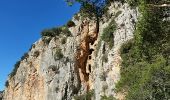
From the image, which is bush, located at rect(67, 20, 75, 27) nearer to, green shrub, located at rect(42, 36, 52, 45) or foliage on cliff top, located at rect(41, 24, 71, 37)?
foliage on cliff top, located at rect(41, 24, 71, 37)

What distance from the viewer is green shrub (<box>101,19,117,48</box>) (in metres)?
56.2

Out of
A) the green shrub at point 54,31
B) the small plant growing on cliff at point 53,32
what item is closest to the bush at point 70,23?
the green shrub at point 54,31

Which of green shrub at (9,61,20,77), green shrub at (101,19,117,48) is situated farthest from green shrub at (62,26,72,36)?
green shrub at (9,61,20,77)

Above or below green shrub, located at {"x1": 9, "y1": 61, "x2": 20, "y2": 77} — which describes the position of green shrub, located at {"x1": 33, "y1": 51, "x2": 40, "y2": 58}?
above

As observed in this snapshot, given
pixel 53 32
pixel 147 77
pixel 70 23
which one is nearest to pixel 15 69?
pixel 53 32

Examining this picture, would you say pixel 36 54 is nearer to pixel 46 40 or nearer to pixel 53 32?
pixel 46 40

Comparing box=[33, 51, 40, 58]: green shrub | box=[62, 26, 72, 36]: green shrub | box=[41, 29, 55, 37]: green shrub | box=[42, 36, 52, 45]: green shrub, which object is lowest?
box=[33, 51, 40, 58]: green shrub

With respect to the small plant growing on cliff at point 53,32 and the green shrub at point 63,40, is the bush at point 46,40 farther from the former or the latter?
the green shrub at point 63,40

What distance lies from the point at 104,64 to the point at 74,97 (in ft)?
31.1

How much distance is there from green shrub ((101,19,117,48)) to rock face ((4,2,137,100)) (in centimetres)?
68

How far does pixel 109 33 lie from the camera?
186 ft

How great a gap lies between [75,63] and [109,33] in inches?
430

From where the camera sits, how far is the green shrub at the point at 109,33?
56156 mm

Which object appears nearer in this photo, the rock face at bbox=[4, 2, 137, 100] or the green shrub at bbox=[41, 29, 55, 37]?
the rock face at bbox=[4, 2, 137, 100]
